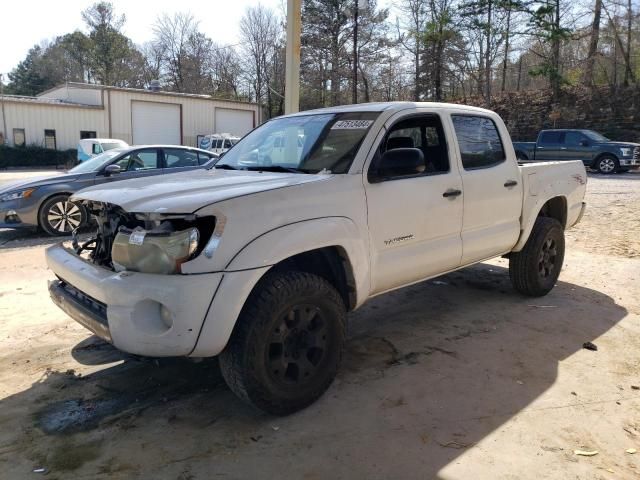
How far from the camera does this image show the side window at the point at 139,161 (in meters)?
9.44

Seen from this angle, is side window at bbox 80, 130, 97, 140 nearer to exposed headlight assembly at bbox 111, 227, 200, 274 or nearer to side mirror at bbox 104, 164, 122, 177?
side mirror at bbox 104, 164, 122, 177

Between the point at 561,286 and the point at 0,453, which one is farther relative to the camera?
the point at 561,286

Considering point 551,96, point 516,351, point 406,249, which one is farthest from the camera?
point 551,96

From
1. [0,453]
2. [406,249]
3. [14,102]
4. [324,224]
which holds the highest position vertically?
[14,102]

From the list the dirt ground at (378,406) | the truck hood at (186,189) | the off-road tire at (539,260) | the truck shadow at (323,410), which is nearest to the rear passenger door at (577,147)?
the off-road tire at (539,260)

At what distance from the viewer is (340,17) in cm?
3722

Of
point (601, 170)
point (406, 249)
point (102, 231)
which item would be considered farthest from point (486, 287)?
point (601, 170)

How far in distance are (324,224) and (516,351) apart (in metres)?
2.04

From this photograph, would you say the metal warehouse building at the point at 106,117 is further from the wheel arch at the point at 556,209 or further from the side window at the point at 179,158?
the wheel arch at the point at 556,209

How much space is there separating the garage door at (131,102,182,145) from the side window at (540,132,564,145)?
2433 centimetres

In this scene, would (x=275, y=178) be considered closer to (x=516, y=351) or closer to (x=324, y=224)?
(x=324, y=224)

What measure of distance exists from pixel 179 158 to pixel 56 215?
2.44 metres

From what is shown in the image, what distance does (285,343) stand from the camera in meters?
3.12

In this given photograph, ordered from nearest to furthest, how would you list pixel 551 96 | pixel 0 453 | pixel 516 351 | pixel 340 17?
1. pixel 0 453
2. pixel 516 351
3. pixel 551 96
4. pixel 340 17
